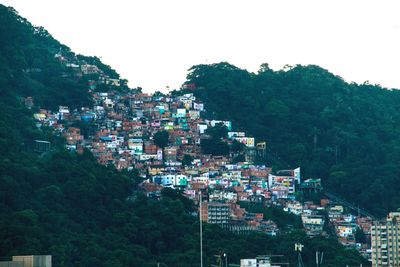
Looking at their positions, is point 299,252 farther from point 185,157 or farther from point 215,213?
point 185,157

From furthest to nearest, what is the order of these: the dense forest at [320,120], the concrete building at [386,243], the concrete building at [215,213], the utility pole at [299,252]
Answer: the dense forest at [320,120]
the concrete building at [215,213]
the utility pole at [299,252]
the concrete building at [386,243]

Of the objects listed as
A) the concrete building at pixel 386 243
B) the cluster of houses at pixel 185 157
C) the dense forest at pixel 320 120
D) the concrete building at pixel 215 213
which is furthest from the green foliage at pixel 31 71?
the concrete building at pixel 386 243

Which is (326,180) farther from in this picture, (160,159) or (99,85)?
(99,85)

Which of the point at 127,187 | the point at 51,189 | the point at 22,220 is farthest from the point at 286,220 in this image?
the point at 22,220

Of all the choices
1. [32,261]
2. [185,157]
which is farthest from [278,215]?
[32,261]

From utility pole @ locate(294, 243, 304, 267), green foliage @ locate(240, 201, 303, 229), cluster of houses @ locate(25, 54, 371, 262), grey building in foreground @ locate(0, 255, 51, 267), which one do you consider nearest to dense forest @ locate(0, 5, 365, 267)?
utility pole @ locate(294, 243, 304, 267)

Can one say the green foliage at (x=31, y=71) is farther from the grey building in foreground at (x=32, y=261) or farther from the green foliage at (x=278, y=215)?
the grey building in foreground at (x=32, y=261)
